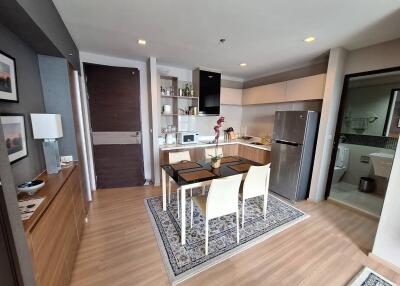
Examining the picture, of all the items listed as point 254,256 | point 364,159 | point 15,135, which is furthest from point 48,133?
point 364,159

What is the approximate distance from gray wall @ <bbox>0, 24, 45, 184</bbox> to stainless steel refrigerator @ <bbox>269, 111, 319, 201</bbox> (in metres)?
3.47

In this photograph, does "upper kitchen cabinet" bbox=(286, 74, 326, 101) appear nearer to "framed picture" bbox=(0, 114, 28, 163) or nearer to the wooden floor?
the wooden floor

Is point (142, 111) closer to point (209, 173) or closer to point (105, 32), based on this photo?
point (105, 32)

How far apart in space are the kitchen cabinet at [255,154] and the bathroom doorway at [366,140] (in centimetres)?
110

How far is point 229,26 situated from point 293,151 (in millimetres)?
2207

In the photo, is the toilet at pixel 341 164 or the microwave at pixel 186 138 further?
the microwave at pixel 186 138

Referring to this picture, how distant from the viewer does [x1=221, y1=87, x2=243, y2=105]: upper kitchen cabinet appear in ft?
13.7

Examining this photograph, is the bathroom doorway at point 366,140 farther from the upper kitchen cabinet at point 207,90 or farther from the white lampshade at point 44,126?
the white lampshade at point 44,126

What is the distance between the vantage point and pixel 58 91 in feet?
6.51

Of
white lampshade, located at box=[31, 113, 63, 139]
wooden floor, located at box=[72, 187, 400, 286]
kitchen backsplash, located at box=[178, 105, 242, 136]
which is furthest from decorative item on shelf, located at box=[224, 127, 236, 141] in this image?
white lampshade, located at box=[31, 113, 63, 139]

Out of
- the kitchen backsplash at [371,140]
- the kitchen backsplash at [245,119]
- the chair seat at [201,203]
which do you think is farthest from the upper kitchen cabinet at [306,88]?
the chair seat at [201,203]

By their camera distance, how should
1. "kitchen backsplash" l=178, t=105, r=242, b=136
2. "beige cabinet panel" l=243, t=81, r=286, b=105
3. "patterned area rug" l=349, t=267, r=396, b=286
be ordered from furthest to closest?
"kitchen backsplash" l=178, t=105, r=242, b=136
"beige cabinet panel" l=243, t=81, r=286, b=105
"patterned area rug" l=349, t=267, r=396, b=286

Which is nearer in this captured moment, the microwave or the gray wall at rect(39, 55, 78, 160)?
the gray wall at rect(39, 55, 78, 160)

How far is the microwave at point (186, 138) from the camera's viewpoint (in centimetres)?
364
